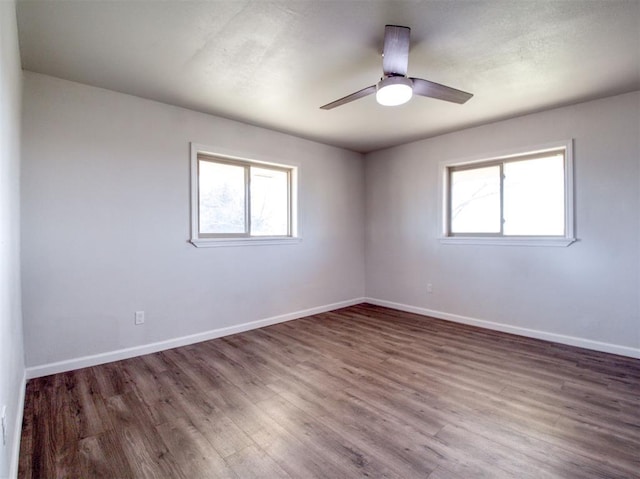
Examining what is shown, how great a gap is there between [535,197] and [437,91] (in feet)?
7.14

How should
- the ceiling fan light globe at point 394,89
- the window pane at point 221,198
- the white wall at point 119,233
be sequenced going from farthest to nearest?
1. the window pane at point 221,198
2. the white wall at point 119,233
3. the ceiling fan light globe at point 394,89

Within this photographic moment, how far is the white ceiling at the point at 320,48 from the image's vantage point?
187cm

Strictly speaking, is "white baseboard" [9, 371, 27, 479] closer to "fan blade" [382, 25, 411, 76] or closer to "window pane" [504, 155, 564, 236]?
"fan blade" [382, 25, 411, 76]

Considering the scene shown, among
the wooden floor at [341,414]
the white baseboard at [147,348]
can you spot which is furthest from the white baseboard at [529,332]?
the white baseboard at [147,348]

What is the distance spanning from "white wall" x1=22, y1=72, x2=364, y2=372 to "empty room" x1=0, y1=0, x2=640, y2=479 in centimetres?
2

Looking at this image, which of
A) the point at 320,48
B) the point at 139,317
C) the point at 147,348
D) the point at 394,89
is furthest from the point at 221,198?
the point at 394,89

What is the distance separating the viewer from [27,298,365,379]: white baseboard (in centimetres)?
260

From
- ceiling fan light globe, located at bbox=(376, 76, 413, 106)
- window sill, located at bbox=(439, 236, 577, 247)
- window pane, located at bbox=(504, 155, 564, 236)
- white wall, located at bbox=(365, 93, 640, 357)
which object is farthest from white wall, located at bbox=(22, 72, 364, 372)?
window pane, located at bbox=(504, 155, 564, 236)

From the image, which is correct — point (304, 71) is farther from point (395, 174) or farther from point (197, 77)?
point (395, 174)

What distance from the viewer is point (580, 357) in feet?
9.78

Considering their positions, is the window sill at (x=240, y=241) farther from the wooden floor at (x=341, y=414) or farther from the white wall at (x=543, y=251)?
the white wall at (x=543, y=251)

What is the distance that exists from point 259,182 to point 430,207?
7.85 feet

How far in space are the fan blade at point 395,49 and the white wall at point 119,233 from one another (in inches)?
86.0

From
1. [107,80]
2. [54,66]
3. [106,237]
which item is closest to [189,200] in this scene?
[106,237]
